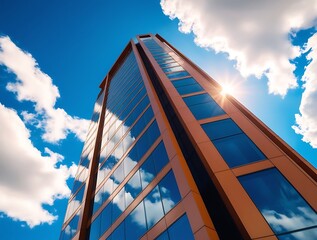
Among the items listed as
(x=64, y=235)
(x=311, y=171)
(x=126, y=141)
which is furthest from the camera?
(x=64, y=235)

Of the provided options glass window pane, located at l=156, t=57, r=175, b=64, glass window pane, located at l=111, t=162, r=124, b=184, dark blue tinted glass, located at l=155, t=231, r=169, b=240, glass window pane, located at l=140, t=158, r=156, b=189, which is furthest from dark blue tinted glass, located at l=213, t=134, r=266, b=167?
glass window pane, located at l=156, t=57, r=175, b=64

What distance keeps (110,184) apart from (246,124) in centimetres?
1390

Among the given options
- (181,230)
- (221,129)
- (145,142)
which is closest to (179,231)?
(181,230)

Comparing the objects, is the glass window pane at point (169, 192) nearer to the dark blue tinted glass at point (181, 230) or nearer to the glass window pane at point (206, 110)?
the dark blue tinted glass at point (181, 230)

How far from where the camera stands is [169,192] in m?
13.2

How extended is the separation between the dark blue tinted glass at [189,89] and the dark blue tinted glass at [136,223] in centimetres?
1076

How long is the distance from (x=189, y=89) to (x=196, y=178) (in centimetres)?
987

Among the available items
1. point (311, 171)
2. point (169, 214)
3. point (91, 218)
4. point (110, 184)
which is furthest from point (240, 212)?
point (91, 218)

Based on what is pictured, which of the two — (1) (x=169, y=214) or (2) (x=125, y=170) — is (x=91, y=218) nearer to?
(2) (x=125, y=170)

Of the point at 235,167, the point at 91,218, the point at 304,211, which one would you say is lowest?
the point at 304,211

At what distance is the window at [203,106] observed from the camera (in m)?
17.3

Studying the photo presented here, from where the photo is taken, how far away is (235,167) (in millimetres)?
12492

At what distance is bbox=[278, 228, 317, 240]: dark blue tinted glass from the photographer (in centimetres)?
884

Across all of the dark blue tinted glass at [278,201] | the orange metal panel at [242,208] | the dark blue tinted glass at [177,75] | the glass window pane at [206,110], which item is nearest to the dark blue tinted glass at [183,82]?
the dark blue tinted glass at [177,75]
